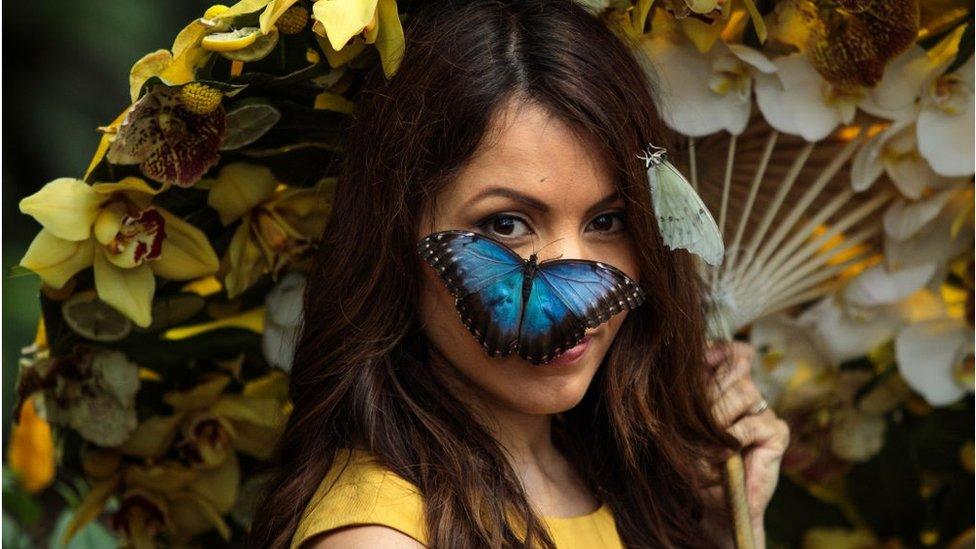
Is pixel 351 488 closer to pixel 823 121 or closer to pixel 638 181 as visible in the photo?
pixel 638 181

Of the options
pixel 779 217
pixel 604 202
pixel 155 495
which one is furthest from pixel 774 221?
pixel 155 495

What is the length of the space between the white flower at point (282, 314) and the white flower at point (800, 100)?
60 centimetres

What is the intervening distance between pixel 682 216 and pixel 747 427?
0.40 m

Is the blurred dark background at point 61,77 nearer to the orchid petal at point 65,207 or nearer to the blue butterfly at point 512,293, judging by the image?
the orchid petal at point 65,207

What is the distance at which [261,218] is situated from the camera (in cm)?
135

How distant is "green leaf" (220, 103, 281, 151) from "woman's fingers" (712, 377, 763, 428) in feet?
2.14

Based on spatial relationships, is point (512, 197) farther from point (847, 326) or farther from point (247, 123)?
point (847, 326)

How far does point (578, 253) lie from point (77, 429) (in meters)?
0.66

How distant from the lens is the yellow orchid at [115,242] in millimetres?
1205

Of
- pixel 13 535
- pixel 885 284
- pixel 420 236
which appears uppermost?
pixel 420 236

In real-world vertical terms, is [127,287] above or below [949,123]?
below

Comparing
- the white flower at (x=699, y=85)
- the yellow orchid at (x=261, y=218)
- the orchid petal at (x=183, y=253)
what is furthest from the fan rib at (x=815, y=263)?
the orchid petal at (x=183, y=253)

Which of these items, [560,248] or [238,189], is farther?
[238,189]

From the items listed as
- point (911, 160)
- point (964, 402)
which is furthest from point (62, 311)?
point (964, 402)
